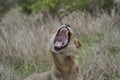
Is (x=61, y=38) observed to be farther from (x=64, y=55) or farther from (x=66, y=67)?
(x=66, y=67)

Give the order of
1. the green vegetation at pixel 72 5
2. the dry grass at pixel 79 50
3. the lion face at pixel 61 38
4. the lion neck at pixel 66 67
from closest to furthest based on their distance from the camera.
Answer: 1. the lion face at pixel 61 38
2. the lion neck at pixel 66 67
3. the dry grass at pixel 79 50
4. the green vegetation at pixel 72 5

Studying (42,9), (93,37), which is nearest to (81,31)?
(93,37)

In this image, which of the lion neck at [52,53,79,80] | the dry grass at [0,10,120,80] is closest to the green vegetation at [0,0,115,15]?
the dry grass at [0,10,120,80]

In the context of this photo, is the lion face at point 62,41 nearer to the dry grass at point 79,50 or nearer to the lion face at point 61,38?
the lion face at point 61,38

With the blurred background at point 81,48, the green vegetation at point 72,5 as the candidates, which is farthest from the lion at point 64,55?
the green vegetation at point 72,5

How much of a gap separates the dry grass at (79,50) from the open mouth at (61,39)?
1.44 m

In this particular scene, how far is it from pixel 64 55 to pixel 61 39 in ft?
0.82

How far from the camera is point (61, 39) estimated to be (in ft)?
22.3

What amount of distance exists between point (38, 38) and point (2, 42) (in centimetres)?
84

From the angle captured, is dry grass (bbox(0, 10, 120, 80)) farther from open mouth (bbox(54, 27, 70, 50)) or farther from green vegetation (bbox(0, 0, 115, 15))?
green vegetation (bbox(0, 0, 115, 15))

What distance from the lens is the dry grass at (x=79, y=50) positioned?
325 inches

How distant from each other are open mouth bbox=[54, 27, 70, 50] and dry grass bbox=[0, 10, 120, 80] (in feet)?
4.73

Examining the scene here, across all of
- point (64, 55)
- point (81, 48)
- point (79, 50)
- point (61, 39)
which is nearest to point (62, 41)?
point (61, 39)

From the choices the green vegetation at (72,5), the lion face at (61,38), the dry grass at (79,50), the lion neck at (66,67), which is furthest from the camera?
the green vegetation at (72,5)
